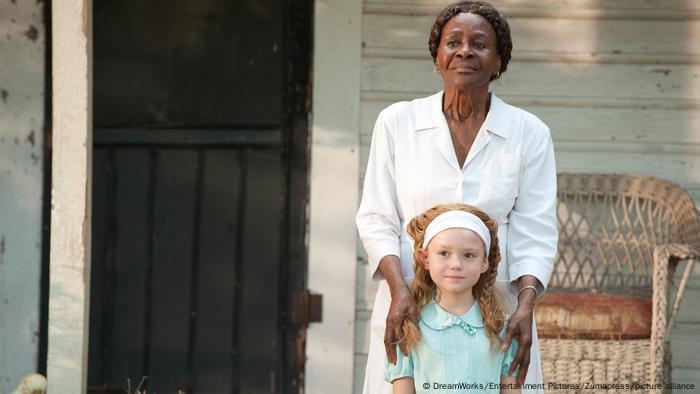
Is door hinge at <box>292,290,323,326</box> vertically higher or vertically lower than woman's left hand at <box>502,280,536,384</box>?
lower

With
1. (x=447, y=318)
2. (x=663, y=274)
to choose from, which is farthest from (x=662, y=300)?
(x=447, y=318)

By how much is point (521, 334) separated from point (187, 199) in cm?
305

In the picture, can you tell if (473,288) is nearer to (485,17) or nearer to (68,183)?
(485,17)

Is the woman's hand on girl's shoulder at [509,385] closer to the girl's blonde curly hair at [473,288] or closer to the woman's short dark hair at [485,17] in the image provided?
the girl's blonde curly hair at [473,288]

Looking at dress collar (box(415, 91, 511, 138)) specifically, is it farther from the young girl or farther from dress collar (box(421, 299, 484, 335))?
dress collar (box(421, 299, 484, 335))

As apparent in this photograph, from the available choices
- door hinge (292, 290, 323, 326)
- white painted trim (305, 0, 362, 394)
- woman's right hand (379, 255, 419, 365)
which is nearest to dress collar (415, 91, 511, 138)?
woman's right hand (379, 255, 419, 365)

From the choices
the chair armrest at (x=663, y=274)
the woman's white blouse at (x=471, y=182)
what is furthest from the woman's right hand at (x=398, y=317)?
the chair armrest at (x=663, y=274)

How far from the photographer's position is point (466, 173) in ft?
9.01

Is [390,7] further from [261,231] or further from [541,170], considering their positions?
[541,170]

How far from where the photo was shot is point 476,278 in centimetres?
263

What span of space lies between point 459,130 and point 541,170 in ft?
0.78

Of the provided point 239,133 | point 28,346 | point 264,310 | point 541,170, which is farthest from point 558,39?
point 28,346

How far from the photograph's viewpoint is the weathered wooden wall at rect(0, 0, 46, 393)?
5078 millimetres

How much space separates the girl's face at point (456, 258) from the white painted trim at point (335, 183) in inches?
94.1
